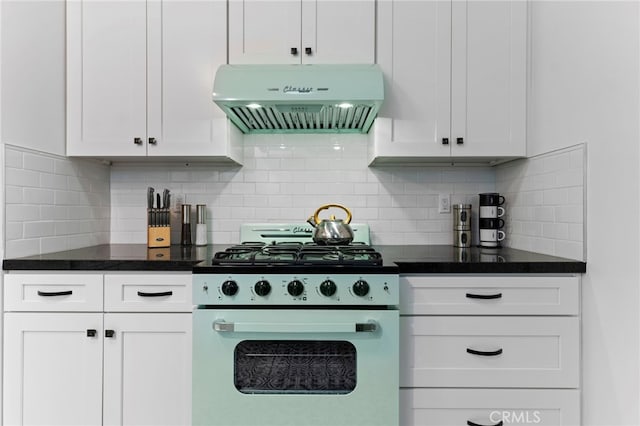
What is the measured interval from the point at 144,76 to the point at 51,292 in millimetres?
1103

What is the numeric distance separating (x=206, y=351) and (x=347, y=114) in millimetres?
1299

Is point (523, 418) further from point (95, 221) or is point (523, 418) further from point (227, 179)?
point (95, 221)

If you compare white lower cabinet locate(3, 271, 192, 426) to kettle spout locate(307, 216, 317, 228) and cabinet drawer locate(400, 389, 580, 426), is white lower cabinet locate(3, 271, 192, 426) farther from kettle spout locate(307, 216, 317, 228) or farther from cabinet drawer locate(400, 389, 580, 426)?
cabinet drawer locate(400, 389, 580, 426)

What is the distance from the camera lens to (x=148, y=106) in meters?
2.16

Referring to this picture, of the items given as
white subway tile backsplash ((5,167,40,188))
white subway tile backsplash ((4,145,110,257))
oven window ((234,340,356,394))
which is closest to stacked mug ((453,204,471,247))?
oven window ((234,340,356,394))

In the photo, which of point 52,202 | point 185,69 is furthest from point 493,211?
point 52,202

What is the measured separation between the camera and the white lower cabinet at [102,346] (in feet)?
5.83

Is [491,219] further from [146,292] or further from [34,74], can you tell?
[34,74]

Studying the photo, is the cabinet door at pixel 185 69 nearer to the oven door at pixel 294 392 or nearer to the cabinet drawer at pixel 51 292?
the cabinet drawer at pixel 51 292

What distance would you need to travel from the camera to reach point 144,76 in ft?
7.06

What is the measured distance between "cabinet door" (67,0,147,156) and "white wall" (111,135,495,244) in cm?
41

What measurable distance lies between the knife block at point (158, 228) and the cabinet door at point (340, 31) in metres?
1.13

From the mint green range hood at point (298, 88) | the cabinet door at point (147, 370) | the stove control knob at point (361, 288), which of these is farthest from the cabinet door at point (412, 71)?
the cabinet door at point (147, 370)

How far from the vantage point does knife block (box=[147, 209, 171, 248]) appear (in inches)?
91.7
